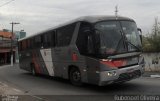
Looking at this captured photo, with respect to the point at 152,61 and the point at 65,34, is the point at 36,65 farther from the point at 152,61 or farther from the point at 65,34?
the point at 152,61

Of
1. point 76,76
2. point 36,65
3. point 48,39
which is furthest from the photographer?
point 36,65

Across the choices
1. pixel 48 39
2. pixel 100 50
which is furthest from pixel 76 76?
pixel 48 39

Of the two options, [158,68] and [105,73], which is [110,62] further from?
[158,68]

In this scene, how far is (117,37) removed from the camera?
13219mm

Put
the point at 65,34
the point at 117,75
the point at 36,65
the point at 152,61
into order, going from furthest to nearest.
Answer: the point at 152,61, the point at 36,65, the point at 65,34, the point at 117,75

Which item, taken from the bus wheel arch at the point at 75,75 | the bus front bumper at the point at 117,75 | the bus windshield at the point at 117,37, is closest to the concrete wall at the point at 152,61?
the bus wheel arch at the point at 75,75

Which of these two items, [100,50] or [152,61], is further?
[152,61]

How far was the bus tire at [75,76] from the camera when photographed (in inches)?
594

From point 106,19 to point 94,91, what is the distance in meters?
3.11

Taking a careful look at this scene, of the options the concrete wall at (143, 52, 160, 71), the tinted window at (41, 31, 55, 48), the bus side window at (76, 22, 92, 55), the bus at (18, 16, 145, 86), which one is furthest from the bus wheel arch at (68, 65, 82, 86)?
the concrete wall at (143, 52, 160, 71)

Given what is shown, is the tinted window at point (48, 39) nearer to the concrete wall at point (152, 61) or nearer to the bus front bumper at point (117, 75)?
the bus front bumper at point (117, 75)

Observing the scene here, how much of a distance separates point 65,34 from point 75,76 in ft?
7.60

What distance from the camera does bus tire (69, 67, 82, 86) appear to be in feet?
49.5

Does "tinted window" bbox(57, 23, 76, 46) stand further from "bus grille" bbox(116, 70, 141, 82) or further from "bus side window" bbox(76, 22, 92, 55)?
"bus grille" bbox(116, 70, 141, 82)
